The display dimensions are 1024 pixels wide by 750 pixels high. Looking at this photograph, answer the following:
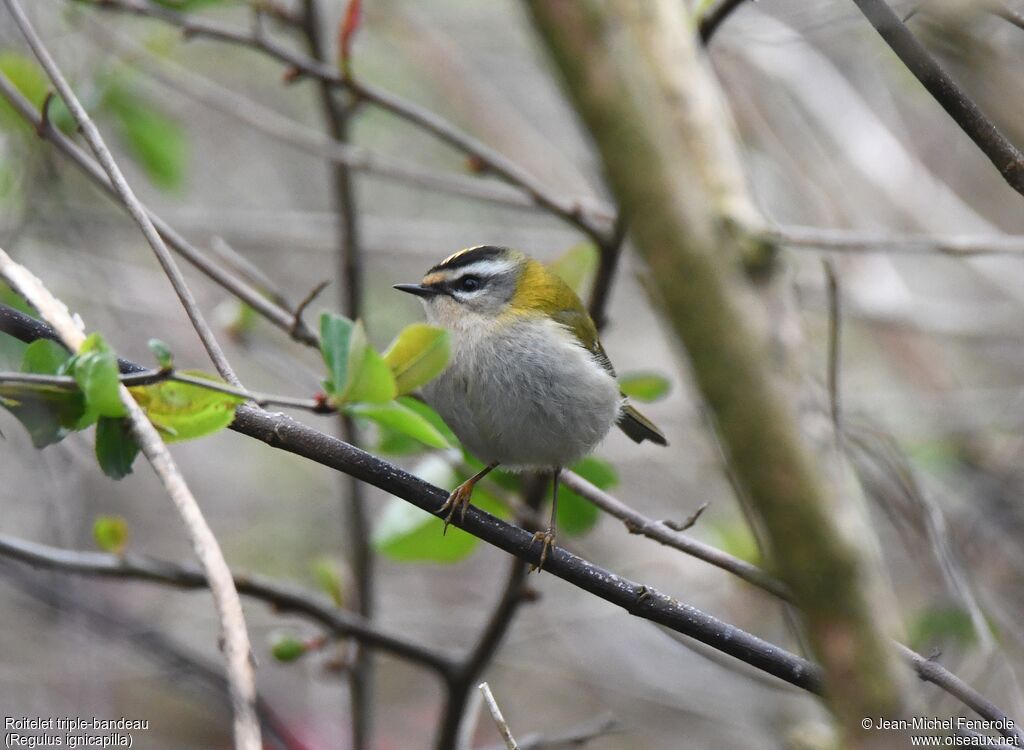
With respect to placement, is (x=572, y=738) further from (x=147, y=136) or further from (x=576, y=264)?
(x=147, y=136)

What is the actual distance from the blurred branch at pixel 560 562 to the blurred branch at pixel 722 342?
0.68 metres

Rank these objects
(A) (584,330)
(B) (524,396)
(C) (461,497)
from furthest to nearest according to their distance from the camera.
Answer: (A) (584,330), (B) (524,396), (C) (461,497)

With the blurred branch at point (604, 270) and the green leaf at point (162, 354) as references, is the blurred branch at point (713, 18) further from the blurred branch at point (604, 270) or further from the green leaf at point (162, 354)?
the green leaf at point (162, 354)

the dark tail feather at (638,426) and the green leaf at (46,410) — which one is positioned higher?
the dark tail feather at (638,426)

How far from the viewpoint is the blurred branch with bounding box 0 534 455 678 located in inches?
85.8

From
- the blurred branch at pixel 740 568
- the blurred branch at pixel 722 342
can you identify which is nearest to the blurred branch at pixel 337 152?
the blurred branch at pixel 740 568

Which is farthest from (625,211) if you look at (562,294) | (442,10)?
(442,10)

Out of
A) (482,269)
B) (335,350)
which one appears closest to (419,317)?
(482,269)

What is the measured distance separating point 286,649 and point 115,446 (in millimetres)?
1391

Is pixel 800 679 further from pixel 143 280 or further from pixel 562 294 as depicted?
pixel 143 280

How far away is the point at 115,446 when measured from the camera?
1.41 meters

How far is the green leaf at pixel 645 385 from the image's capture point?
2.69m

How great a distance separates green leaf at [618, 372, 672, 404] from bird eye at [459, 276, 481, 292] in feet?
2.46

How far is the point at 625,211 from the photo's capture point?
914 millimetres
